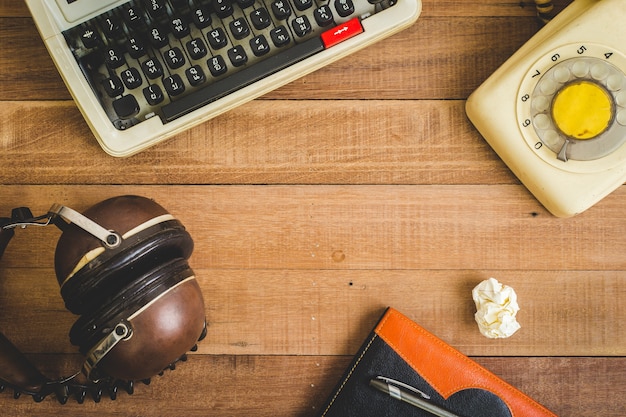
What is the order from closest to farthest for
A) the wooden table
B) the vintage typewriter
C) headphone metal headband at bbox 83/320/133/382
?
headphone metal headband at bbox 83/320/133/382 < the vintage typewriter < the wooden table

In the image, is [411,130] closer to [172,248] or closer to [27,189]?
[172,248]

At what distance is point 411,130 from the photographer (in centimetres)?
88

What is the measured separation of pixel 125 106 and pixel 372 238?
395 millimetres

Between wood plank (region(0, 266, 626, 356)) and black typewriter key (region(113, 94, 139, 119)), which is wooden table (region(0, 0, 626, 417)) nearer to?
wood plank (region(0, 266, 626, 356))

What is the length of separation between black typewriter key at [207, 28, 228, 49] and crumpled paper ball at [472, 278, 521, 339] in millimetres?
498

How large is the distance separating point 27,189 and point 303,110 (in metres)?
0.42

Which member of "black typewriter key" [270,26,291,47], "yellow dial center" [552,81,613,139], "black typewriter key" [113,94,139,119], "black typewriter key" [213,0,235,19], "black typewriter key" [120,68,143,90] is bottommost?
"yellow dial center" [552,81,613,139]

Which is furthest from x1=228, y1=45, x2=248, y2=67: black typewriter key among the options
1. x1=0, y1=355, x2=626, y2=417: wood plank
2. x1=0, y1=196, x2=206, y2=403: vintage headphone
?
x1=0, y1=355, x2=626, y2=417: wood plank

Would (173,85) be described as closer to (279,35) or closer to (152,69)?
(152,69)

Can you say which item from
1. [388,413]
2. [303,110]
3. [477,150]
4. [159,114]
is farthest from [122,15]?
[388,413]

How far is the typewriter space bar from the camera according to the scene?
772mm

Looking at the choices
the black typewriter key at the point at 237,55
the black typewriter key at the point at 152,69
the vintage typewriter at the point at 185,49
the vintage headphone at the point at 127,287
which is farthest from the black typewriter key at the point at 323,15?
the vintage headphone at the point at 127,287

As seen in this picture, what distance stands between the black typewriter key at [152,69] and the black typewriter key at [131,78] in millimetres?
13

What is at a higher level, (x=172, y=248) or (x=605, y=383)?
(x=172, y=248)
